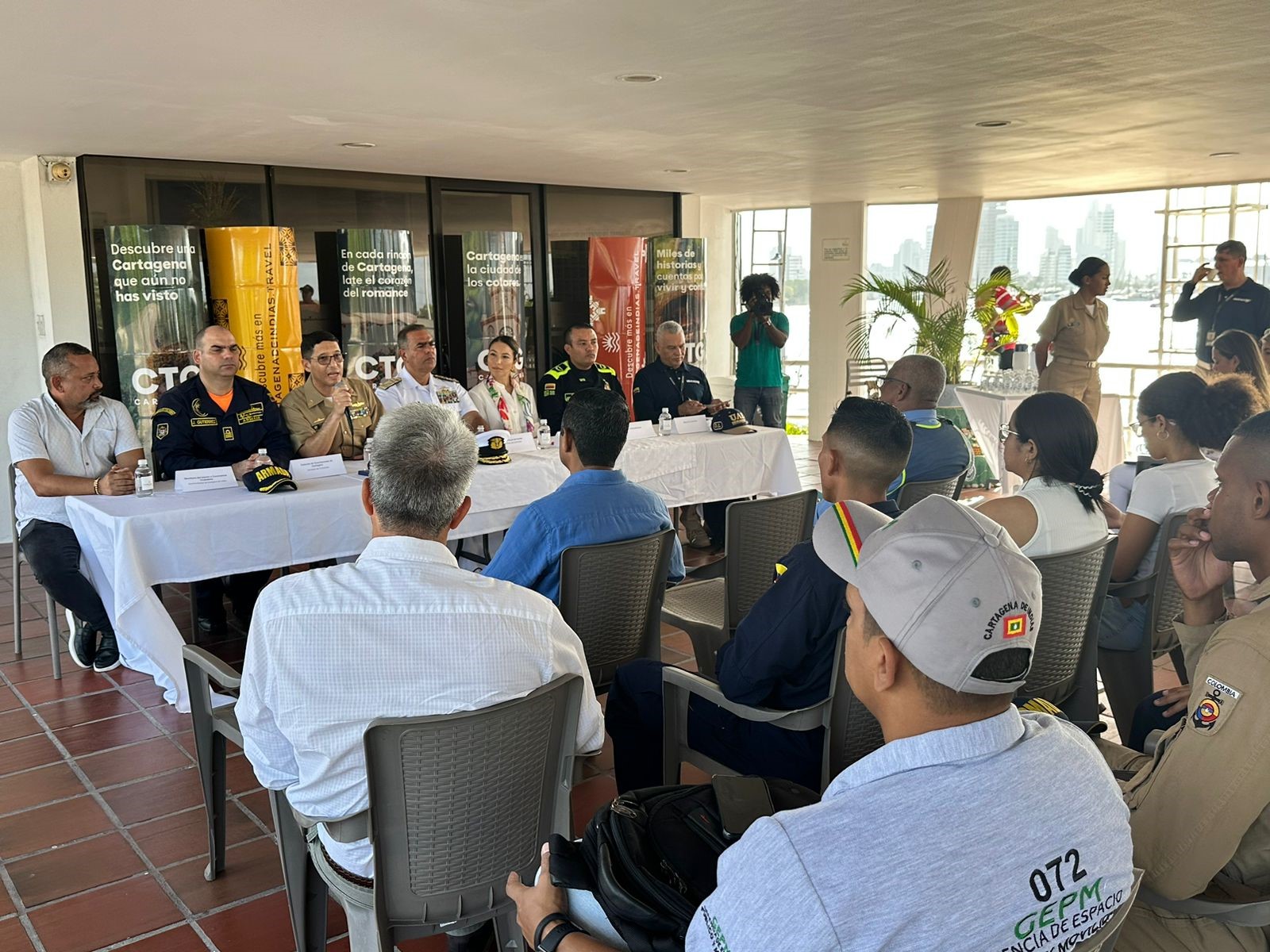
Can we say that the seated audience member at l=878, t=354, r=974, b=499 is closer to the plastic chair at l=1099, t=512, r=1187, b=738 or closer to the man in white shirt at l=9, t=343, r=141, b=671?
the plastic chair at l=1099, t=512, r=1187, b=738

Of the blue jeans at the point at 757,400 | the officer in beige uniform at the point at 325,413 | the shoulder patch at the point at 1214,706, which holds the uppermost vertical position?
the officer in beige uniform at the point at 325,413

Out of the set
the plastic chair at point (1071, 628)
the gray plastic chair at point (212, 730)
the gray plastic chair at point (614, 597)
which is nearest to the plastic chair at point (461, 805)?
the gray plastic chair at point (212, 730)

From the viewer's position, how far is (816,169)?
308 inches

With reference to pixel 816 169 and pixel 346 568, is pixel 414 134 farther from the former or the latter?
pixel 346 568

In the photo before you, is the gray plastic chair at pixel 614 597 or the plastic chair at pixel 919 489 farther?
the plastic chair at pixel 919 489

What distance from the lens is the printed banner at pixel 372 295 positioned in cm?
694

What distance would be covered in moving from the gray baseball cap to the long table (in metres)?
3.06

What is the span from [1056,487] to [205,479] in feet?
10.4

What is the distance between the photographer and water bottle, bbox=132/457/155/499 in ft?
13.1

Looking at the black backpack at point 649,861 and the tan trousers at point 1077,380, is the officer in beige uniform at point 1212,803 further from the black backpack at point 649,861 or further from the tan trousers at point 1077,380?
the tan trousers at point 1077,380

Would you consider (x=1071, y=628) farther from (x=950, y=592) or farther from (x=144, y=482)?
(x=144, y=482)

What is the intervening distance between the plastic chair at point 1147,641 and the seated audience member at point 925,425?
3.81 feet

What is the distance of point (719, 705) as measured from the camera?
232 centimetres

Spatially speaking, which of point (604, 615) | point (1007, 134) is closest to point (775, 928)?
point (604, 615)
